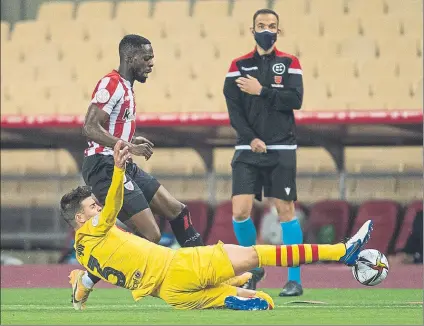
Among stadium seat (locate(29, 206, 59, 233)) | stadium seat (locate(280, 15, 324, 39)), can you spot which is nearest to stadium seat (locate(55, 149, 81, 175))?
stadium seat (locate(29, 206, 59, 233))

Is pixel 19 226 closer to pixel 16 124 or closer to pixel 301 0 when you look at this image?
pixel 16 124

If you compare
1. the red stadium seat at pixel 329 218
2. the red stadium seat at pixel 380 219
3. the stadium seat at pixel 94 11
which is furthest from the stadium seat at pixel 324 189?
the stadium seat at pixel 94 11

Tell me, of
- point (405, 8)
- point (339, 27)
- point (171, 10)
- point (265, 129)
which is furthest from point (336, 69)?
point (265, 129)

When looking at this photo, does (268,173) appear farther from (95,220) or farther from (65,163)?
(65,163)

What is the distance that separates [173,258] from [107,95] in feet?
4.88

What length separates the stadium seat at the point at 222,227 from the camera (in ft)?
45.9

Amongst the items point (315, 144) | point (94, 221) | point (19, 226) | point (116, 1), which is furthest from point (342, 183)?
point (94, 221)

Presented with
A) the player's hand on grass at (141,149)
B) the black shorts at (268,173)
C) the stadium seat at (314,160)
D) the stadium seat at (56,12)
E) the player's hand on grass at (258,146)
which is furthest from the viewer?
the stadium seat at (56,12)

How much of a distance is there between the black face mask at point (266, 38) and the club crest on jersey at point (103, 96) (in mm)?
1965

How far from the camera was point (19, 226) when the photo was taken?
15.4 metres

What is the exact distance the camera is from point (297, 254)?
6.68 meters

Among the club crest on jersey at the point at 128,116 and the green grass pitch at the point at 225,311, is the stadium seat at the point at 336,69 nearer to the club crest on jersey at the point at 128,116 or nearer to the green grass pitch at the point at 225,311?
the green grass pitch at the point at 225,311

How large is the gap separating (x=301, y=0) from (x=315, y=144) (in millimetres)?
2632

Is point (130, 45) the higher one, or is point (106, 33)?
point (106, 33)
